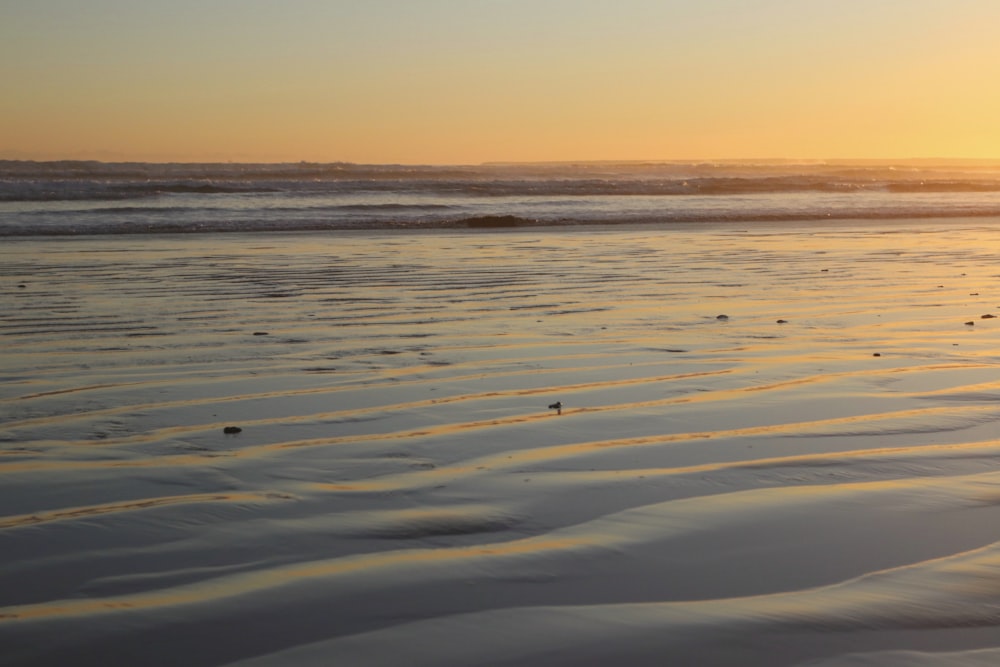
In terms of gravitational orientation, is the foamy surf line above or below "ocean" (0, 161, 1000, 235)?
below

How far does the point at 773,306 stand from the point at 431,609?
5336 millimetres

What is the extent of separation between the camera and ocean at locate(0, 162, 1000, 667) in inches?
83.8

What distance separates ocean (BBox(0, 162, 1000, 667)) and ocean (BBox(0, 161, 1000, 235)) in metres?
7.96

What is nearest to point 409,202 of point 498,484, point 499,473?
point 499,473

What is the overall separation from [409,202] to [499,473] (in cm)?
1980

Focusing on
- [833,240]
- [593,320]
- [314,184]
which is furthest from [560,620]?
[314,184]

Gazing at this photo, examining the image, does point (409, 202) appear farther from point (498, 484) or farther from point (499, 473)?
point (498, 484)

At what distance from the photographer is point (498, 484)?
313cm

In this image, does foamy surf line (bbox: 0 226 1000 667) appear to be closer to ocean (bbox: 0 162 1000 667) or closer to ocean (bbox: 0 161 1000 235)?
ocean (bbox: 0 162 1000 667)

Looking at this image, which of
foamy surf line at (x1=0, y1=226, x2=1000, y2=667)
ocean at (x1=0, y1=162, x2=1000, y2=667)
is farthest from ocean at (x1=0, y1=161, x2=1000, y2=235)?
foamy surf line at (x1=0, y1=226, x2=1000, y2=667)

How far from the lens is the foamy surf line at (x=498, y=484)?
6.98 ft

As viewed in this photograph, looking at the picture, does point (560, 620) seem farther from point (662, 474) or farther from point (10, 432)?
point (10, 432)

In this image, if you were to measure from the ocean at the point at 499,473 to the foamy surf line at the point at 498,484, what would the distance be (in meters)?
0.01

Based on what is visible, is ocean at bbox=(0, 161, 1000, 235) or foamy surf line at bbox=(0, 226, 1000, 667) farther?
ocean at bbox=(0, 161, 1000, 235)
